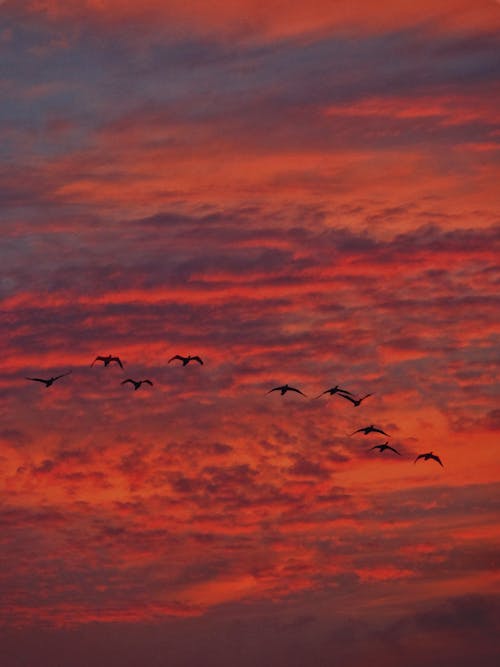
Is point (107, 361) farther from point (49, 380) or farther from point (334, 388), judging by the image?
point (334, 388)

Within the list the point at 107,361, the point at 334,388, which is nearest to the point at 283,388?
the point at 334,388

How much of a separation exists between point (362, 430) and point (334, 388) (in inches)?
541

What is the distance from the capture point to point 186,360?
195500 mm

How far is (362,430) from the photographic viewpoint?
196m

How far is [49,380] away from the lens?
192 meters

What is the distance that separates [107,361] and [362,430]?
37794 mm

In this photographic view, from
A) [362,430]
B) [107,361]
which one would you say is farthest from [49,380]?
[362,430]

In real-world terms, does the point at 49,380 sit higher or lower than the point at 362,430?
higher

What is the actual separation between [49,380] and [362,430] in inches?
1746

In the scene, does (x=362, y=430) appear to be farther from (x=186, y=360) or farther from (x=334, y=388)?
(x=186, y=360)

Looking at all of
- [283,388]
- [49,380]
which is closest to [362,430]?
[283,388]

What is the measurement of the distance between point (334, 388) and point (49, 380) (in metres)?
39.6

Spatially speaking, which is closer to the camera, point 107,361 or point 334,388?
point 334,388

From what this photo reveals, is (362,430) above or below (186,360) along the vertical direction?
below
